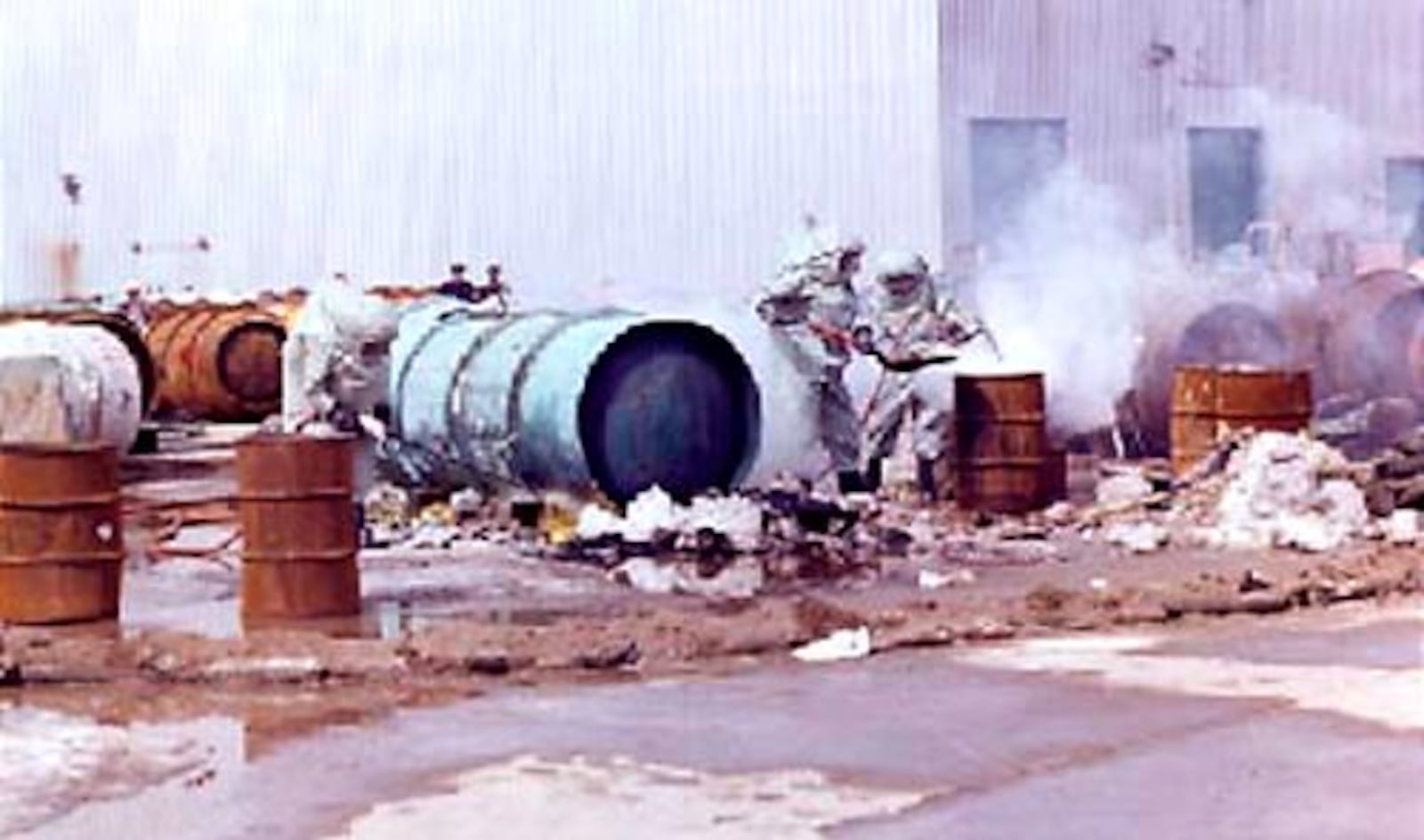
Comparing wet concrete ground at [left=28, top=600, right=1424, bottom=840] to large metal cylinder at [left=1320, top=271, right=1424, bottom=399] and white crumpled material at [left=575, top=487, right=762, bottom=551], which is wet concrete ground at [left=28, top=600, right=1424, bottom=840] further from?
large metal cylinder at [left=1320, top=271, right=1424, bottom=399]

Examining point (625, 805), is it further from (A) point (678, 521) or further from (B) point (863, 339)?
(B) point (863, 339)

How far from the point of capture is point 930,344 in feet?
55.9

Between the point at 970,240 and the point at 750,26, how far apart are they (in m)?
3.58

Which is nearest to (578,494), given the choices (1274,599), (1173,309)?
(1274,599)

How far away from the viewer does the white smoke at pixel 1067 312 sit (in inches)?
813

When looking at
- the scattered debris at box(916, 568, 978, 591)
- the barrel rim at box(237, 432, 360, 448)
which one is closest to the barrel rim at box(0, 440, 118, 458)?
the barrel rim at box(237, 432, 360, 448)

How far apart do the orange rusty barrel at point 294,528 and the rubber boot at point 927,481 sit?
22.2 ft

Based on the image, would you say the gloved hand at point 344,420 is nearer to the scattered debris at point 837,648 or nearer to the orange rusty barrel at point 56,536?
the orange rusty barrel at point 56,536

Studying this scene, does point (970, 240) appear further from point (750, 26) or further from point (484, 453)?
point (484, 453)

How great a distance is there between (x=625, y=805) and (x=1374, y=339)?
16279mm

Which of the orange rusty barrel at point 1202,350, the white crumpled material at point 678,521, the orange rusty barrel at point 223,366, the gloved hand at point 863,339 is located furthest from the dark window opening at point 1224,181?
the white crumpled material at point 678,521

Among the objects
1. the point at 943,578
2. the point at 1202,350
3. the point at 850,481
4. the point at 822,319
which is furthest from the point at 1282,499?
the point at 1202,350

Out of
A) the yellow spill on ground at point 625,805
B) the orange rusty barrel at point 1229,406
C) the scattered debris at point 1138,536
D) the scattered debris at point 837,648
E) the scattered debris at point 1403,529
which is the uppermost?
the orange rusty barrel at point 1229,406

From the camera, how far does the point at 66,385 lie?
19.3 meters
